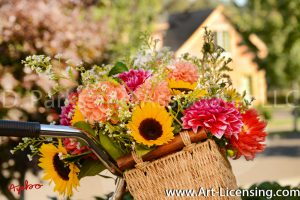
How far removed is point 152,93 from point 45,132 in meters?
0.37

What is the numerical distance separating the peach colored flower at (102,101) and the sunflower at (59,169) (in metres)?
0.20

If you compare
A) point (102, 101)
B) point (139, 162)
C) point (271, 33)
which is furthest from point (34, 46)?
point (271, 33)

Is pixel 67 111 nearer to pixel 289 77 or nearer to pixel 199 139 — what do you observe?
pixel 199 139

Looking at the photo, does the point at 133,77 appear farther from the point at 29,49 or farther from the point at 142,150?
the point at 29,49

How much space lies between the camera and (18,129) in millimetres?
1522

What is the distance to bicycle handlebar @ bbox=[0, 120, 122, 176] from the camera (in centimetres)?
151

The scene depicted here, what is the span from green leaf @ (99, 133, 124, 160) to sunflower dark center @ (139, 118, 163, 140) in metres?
0.11

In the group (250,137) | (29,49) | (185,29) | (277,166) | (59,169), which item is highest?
(185,29)

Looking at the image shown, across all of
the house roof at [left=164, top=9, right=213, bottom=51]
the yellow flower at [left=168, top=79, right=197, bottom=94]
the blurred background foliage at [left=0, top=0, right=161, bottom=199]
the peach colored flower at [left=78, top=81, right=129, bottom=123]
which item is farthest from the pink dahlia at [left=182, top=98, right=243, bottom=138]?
the house roof at [left=164, top=9, right=213, bottom=51]

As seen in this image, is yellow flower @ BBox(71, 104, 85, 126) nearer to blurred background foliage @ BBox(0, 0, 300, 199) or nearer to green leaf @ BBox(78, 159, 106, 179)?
green leaf @ BBox(78, 159, 106, 179)

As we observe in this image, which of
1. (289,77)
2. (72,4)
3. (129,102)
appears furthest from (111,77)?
(289,77)

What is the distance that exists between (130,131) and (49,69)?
0.36 meters

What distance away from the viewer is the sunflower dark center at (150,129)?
1659 mm

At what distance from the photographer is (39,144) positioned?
78.6 inches
